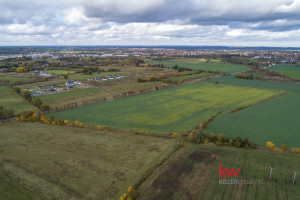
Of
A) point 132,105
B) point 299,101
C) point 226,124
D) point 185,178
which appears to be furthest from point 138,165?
point 299,101

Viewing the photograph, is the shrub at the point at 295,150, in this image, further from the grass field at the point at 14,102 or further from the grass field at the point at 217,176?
the grass field at the point at 14,102

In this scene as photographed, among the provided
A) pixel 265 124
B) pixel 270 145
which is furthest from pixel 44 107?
pixel 265 124

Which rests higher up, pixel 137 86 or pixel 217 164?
pixel 137 86

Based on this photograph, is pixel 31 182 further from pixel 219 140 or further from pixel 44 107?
pixel 44 107

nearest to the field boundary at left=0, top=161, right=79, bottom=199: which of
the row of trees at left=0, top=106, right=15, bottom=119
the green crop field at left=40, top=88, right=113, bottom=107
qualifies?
the row of trees at left=0, top=106, right=15, bottom=119

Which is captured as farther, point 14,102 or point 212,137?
point 14,102

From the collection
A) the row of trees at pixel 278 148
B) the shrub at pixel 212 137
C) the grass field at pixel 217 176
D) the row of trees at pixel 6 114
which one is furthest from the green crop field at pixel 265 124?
the row of trees at pixel 6 114

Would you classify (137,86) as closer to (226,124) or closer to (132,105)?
(132,105)
